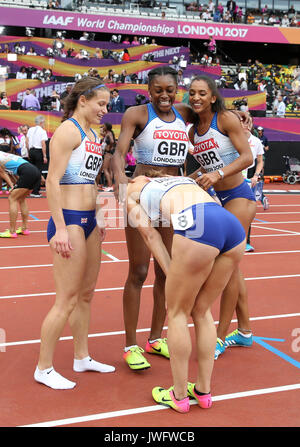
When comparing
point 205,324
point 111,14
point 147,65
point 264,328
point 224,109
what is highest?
point 111,14

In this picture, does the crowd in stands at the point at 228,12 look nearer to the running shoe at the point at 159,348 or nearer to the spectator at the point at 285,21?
the spectator at the point at 285,21

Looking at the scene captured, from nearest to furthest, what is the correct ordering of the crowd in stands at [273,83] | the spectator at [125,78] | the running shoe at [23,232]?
the running shoe at [23,232] → the spectator at [125,78] → the crowd in stands at [273,83]

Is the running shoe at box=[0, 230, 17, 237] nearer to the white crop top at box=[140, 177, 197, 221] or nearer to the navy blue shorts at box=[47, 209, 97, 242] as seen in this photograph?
the navy blue shorts at box=[47, 209, 97, 242]

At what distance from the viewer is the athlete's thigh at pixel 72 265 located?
12.0 ft

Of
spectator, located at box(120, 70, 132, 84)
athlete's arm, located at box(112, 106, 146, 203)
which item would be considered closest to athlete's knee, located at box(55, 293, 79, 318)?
athlete's arm, located at box(112, 106, 146, 203)

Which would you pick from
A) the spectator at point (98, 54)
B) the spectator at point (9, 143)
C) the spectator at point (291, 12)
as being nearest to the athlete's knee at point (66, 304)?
the spectator at point (9, 143)

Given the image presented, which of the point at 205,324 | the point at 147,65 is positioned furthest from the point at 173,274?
the point at 147,65

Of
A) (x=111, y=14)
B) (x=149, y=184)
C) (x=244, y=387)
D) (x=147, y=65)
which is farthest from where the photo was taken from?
(x=111, y=14)

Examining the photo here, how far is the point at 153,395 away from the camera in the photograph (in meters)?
3.52

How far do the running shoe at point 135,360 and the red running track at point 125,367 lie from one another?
0.23 ft

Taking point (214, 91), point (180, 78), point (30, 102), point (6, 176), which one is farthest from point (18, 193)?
point (180, 78)

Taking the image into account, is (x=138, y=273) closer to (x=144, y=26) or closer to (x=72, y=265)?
(x=72, y=265)
